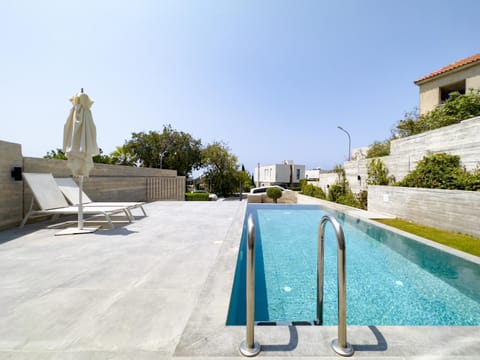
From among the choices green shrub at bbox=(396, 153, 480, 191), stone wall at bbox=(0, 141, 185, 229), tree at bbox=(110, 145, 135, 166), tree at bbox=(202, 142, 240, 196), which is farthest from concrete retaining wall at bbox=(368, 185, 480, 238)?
tree at bbox=(110, 145, 135, 166)

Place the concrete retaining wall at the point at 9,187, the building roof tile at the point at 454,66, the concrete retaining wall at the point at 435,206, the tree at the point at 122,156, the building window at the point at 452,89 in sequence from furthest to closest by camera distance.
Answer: the tree at the point at 122,156, the building window at the point at 452,89, the building roof tile at the point at 454,66, the concrete retaining wall at the point at 435,206, the concrete retaining wall at the point at 9,187

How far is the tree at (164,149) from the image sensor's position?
34.4 meters

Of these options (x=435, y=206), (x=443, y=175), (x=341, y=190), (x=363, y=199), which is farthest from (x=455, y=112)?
(x=435, y=206)

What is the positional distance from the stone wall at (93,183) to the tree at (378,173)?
484 inches

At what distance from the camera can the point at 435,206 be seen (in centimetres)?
720

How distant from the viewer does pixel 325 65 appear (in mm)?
13773

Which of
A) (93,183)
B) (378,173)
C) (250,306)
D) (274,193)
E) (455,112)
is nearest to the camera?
(250,306)

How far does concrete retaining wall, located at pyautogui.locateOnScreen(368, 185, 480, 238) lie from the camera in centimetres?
597

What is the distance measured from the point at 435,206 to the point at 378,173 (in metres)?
5.20

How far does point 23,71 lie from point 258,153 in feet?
137

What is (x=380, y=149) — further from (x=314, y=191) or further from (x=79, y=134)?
(x=79, y=134)

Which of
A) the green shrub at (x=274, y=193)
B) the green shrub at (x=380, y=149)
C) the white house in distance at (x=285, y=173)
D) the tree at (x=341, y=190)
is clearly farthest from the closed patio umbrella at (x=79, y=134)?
the white house in distance at (x=285, y=173)

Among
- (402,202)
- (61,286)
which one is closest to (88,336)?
(61,286)

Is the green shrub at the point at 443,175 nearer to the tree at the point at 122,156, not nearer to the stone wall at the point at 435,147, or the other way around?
the stone wall at the point at 435,147
